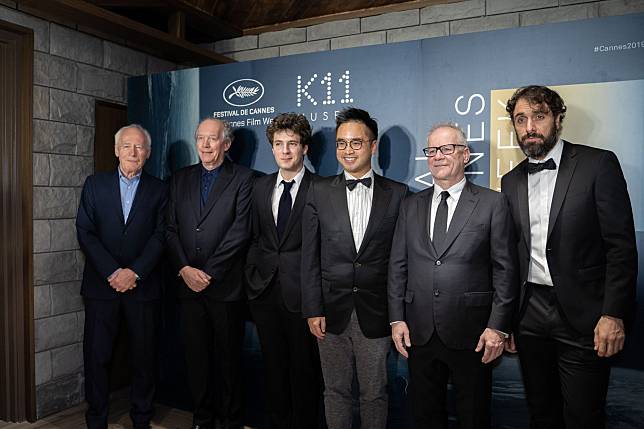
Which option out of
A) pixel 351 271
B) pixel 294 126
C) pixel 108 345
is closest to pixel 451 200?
pixel 351 271

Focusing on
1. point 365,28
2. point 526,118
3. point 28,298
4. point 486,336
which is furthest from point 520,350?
point 28,298

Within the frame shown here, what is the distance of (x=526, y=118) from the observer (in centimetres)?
208

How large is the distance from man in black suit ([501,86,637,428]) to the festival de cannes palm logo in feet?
4.91

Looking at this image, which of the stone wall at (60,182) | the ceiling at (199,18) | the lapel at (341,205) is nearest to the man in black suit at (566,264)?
the lapel at (341,205)

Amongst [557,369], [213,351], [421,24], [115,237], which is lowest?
[213,351]

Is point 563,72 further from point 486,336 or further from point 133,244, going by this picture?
point 133,244

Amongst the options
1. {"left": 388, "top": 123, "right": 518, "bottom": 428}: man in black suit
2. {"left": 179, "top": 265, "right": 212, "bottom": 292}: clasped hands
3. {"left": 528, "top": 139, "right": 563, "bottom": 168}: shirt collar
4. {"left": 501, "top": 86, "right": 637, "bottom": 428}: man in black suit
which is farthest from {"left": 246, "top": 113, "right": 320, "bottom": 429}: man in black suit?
{"left": 528, "top": 139, "right": 563, "bottom": 168}: shirt collar

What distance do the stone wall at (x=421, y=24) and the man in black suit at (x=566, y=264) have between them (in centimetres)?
128

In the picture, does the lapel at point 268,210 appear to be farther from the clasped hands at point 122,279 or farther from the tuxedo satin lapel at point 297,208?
the clasped hands at point 122,279

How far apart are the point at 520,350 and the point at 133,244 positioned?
2.03 m

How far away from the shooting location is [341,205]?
92.4 inches

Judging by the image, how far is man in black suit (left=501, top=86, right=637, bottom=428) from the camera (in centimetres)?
190

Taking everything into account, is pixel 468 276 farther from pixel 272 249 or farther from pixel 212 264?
pixel 212 264

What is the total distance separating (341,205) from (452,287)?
623 mm
